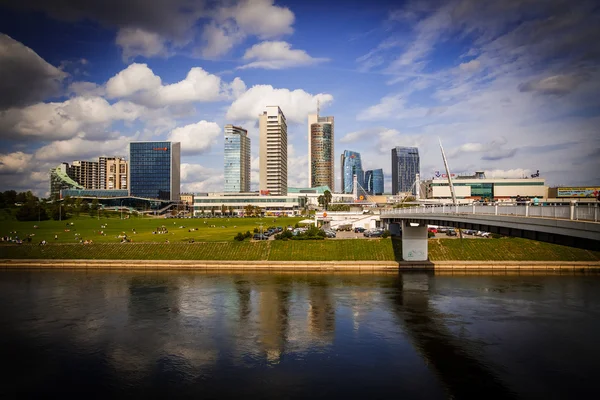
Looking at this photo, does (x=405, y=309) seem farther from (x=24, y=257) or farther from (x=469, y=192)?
(x=469, y=192)

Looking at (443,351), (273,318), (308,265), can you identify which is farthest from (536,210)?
(308,265)

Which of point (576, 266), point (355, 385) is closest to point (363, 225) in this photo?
point (576, 266)

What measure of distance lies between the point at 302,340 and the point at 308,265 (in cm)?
3029

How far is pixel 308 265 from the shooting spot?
6159 cm

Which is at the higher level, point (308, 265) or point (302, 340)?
point (308, 265)

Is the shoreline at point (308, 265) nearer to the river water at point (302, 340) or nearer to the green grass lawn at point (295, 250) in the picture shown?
the green grass lawn at point (295, 250)

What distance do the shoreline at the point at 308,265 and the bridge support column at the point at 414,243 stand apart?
41.1 inches

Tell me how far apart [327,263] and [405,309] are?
73.6ft

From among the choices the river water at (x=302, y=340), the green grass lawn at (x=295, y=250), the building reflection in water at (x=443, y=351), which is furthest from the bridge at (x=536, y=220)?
the green grass lawn at (x=295, y=250)

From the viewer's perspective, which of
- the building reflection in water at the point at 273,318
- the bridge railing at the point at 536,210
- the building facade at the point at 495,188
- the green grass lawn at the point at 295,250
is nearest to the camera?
the bridge railing at the point at 536,210

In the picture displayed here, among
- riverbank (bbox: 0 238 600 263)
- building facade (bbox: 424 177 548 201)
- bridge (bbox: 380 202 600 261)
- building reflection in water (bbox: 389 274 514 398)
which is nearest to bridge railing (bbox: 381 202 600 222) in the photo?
bridge (bbox: 380 202 600 261)

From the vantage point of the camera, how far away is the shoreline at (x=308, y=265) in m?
59.2

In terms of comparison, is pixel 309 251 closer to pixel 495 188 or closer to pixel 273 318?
pixel 273 318

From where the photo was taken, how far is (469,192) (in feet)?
533
